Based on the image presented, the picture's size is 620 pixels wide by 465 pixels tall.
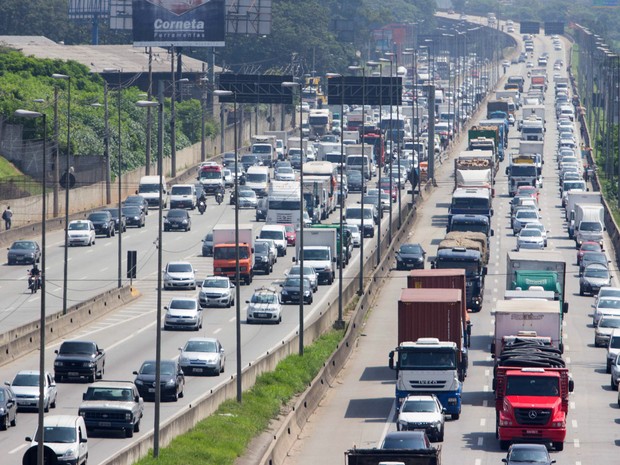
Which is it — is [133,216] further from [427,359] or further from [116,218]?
[427,359]

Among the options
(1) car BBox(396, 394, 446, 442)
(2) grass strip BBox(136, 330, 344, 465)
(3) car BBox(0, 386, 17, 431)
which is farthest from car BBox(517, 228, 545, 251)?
(3) car BBox(0, 386, 17, 431)

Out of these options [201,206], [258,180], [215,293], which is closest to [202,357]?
[215,293]

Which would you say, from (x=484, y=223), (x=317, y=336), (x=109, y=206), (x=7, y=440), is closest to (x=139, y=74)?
(x=109, y=206)

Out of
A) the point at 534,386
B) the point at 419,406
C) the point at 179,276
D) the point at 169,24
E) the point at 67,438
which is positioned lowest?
the point at 179,276

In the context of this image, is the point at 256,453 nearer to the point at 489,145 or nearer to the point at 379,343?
the point at 379,343

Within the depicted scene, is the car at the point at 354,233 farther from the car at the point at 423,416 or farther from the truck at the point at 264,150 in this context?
the car at the point at 423,416

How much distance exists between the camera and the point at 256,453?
1791 inches

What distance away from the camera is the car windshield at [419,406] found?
49438 mm

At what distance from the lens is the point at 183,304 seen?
2835 inches

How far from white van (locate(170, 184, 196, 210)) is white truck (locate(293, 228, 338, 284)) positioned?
2746cm

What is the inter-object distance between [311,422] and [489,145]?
8017cm

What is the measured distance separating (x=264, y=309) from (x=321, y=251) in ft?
41.3

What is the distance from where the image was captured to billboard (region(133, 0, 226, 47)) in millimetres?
145750

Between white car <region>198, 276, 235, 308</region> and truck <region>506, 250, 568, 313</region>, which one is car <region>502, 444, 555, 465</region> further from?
white car <region>198, 276, 235, 308</region>
